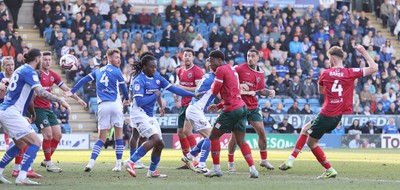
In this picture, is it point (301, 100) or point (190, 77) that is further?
point (301, 100)

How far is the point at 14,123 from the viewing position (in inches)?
622

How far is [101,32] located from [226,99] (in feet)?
67.2

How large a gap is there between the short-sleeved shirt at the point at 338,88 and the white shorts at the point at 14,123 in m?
5.62

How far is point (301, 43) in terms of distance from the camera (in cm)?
4175

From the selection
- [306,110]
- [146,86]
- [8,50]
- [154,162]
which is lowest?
[306,110]

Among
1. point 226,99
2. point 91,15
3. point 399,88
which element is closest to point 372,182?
point 226,99

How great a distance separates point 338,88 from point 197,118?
12.1ft

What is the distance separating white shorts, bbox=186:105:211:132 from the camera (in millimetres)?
19547

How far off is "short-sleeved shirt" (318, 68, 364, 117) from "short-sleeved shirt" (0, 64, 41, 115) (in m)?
5.47

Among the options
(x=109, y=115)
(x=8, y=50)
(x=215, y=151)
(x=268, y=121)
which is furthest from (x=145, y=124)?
(x=268, y=121)

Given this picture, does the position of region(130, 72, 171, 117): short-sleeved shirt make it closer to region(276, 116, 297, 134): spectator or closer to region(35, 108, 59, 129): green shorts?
region(35, 108, 59, 129): green shorts

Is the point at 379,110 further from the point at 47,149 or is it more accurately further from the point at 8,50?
the point at 47,149

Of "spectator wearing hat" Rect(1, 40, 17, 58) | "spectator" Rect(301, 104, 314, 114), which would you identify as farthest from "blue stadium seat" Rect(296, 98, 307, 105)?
"spectator wearing hat" Rect(1, 40, 17, 58)

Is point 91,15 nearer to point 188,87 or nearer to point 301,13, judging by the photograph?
point 301,13
